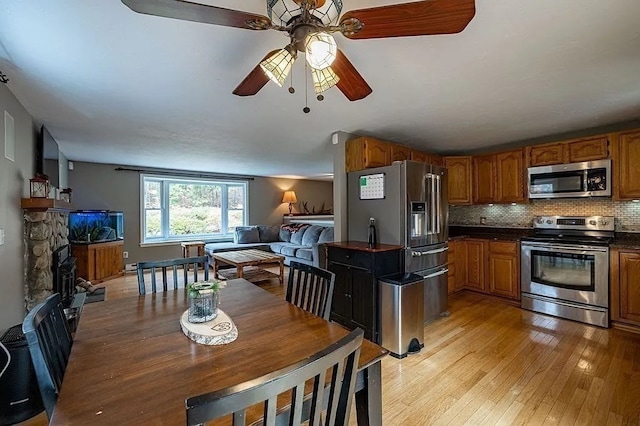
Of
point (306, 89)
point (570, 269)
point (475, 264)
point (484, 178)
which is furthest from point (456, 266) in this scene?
point (306, 89)

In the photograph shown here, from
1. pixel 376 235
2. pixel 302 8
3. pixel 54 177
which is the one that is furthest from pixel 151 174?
pixel 302 8

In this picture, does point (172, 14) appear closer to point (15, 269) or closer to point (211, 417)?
point (211, 417)

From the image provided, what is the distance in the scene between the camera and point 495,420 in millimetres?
1731

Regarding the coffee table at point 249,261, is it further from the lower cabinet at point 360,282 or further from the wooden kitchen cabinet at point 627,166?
the wooden kitchen cabinet at point 627,166

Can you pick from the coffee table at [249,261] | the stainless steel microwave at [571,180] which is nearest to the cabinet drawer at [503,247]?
the stainless steel microwave at [571,180]

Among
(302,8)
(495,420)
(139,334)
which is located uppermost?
(302,8)

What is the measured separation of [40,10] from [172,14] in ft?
2.86

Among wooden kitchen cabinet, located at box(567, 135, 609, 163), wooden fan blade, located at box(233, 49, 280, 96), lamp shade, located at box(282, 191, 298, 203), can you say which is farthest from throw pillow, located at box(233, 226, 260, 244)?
wooden kitchen cabinet, located at box(567, 135, 609, 163)

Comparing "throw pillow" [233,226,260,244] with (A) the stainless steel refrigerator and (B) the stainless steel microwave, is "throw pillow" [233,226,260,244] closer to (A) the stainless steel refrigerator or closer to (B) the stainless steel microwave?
(A) the stainless steel refrigerator

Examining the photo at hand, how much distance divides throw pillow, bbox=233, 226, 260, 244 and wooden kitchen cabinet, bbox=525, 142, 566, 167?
5507 millimetres

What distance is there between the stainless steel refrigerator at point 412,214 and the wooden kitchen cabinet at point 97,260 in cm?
452

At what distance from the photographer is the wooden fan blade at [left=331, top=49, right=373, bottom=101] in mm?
1528

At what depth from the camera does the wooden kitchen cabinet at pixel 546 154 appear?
357cm

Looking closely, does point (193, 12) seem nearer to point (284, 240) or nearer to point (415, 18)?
point (415, 18)
